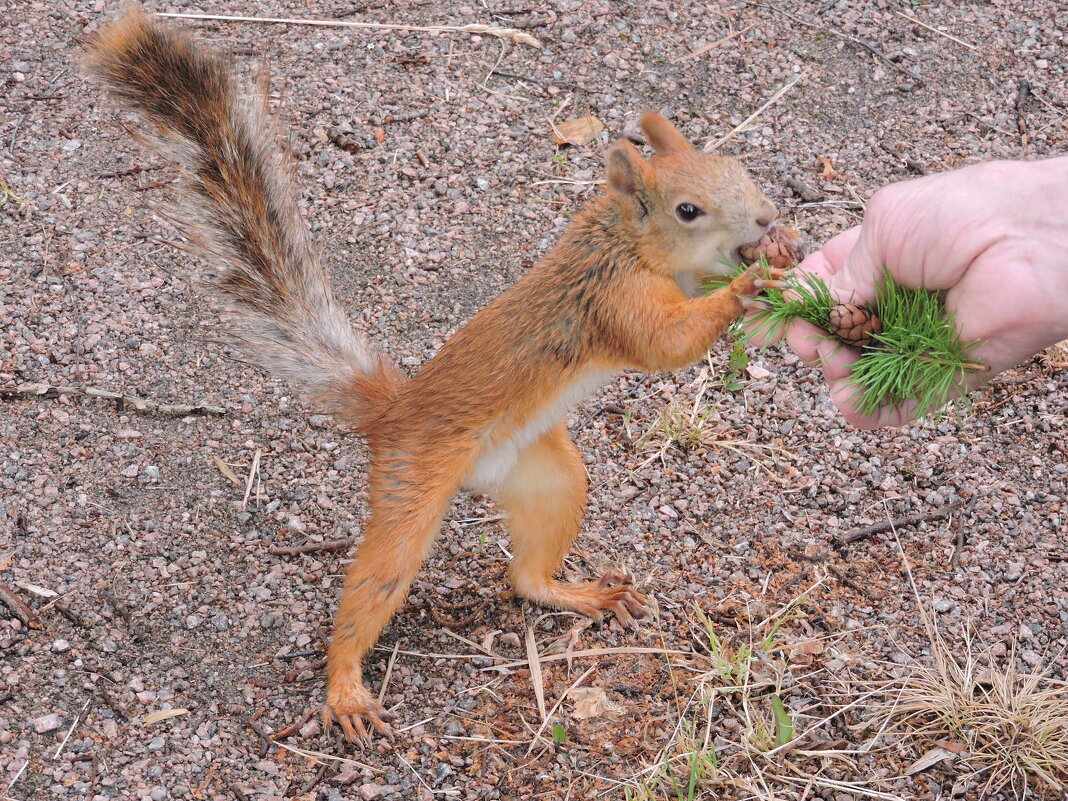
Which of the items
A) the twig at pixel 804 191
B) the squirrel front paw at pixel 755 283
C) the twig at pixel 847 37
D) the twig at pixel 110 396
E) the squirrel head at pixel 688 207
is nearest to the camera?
the squirrel front paw at pixel 755 283

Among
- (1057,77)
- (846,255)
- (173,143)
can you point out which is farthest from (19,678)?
(1057,77)

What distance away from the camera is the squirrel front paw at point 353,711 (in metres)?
2.62

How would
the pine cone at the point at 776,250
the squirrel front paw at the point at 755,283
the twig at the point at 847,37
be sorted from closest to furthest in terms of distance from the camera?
1. the squirrel front paw at the point at 755,283
2. the pine cone at the point at 776,250
3. the twig at the point at 847,37

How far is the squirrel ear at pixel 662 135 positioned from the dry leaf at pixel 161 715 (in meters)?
1.76

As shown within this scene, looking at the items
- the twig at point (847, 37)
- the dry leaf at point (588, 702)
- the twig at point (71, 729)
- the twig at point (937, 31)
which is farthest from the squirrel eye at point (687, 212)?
the twig at point (937, 31)

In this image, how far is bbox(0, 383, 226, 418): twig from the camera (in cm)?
335

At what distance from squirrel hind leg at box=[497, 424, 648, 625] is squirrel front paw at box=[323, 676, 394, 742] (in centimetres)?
52

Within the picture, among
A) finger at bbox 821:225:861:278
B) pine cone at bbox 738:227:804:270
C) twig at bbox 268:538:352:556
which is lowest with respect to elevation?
twig at bbox 268:538:352:556

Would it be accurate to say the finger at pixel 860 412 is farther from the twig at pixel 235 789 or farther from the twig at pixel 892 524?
the twig at pixel 235 789

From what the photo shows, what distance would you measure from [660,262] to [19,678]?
179cm

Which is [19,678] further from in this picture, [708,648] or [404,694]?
[708,648]

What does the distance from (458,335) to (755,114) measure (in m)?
2.10

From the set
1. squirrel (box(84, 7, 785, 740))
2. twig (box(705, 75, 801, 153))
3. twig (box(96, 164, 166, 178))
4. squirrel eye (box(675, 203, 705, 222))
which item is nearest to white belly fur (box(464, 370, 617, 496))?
squirrel (box(84, 7, 785, 740))

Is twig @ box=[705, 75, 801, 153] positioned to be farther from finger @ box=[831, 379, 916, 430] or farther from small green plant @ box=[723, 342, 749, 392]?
finger @ box=[831, 379, 916, 430]
